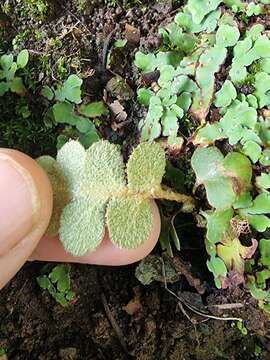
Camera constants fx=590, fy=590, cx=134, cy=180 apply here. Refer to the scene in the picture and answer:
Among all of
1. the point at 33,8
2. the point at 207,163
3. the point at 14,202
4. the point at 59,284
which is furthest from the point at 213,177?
the point at 33,8

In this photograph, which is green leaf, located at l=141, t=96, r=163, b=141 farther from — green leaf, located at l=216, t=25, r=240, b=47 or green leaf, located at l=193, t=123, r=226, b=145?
green leaf, located at l=216, t=25, r=240, b=47

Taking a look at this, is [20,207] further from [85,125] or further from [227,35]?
[227,35]

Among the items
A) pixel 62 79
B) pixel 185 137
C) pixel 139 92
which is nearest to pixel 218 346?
pixel 185 137

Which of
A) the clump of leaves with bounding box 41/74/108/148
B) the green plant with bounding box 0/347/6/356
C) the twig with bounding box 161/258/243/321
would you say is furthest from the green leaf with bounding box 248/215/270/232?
the green plant with bounding box 0/347/6/356

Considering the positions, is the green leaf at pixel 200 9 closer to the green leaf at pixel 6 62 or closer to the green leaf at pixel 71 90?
the green leaf at pixel 71 90

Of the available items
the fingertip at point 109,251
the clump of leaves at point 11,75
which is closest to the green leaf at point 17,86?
the clump of leaves at point 11,75

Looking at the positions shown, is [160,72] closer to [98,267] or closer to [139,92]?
[139,92]
